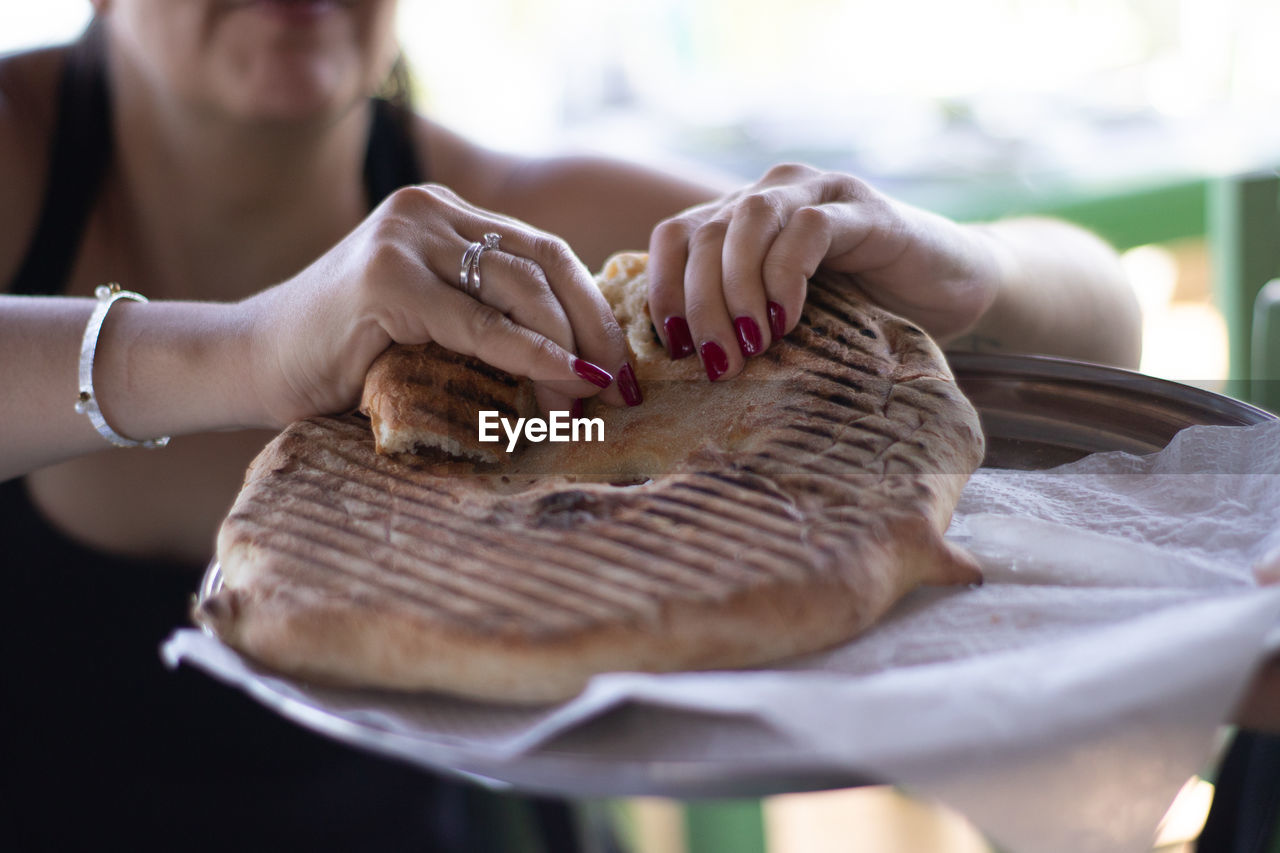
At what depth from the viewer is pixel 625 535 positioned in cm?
70

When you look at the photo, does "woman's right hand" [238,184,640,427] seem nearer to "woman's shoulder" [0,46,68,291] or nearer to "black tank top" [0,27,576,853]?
"black tank top" [0,27,576,853]

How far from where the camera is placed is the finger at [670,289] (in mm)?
941

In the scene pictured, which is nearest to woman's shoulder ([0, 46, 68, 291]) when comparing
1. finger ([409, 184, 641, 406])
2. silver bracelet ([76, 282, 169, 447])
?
silver bracelet ([76, 282, 169, 447])

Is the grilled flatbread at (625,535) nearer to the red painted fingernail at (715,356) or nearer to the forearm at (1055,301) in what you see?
the red painted fingernail at (715,356)

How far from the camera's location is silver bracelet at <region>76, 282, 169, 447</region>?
42.8 inches

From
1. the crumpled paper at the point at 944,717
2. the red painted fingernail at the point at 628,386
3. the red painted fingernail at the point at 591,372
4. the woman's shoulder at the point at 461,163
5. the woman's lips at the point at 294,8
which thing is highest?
the woman's lips at the point at 294,8

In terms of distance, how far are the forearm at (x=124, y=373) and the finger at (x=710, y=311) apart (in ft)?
1.44

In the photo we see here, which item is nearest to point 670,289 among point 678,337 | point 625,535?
point 678,337

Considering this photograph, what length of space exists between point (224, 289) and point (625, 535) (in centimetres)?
130

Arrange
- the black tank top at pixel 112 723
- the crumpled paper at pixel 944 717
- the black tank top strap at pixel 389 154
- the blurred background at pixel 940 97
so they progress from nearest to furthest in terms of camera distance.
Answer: the crumpled paper at pixel 944 717 → the black tank top at pixel 112 723 → the black tank top strap at pixel 389 154 → the blurred background at pixel 940 97

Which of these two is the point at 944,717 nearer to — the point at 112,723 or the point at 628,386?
the point at 628,386

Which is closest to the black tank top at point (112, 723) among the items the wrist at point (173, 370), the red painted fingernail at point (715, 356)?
the wrist at point (173, 370)

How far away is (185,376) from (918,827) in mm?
2098

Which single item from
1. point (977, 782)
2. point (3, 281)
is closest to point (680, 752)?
point (977, 782)
